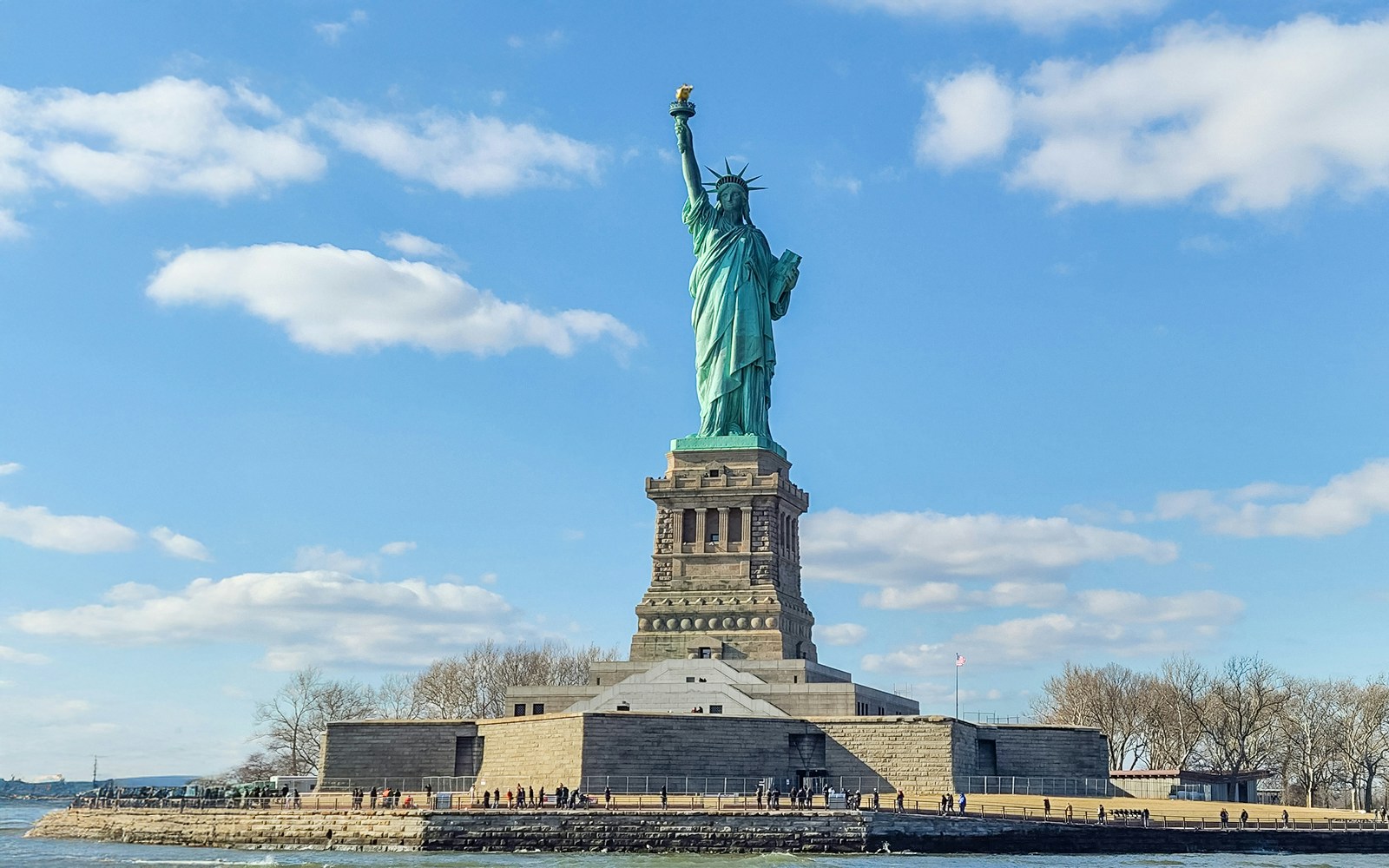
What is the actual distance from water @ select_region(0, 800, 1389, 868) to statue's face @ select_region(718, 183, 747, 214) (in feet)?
112

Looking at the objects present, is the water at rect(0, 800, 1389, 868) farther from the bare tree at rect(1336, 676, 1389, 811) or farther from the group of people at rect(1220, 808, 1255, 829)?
→ the bare tree at rect(1336, 676, 1389, 811)

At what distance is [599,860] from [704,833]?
4.20 m

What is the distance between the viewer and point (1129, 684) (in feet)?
297

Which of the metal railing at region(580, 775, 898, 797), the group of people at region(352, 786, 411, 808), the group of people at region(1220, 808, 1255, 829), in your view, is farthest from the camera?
the metal railing at region(580, 775, 898, 797)

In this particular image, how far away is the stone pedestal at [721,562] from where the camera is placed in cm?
6575

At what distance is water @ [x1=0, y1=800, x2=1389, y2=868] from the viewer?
43938 millimetres

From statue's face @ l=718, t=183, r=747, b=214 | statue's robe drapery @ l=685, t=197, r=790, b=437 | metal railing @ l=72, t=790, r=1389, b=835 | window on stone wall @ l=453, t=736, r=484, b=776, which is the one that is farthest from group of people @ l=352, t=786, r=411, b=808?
statue's face @ l=718, t=183, r=747, b=214

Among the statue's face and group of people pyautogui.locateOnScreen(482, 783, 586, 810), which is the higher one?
the statue's face

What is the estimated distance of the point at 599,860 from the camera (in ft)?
147

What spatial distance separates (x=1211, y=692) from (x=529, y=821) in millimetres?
48070

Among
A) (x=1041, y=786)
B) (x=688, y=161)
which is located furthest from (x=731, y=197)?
(x=1041, y=786)

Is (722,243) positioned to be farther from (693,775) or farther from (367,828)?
(367,828)

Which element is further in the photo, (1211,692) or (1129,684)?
(1129,684)

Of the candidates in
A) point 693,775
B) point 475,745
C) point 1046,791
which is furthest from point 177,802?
point 1046,791
